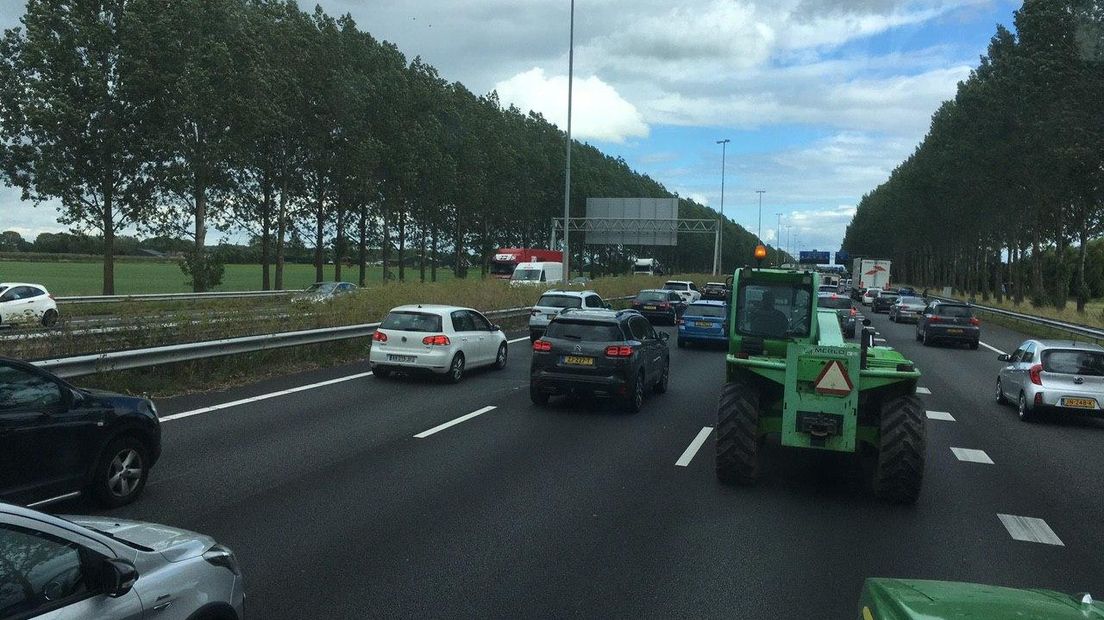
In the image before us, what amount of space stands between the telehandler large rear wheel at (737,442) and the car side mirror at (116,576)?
6.44 m

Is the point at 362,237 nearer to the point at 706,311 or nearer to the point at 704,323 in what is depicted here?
the point at 706,311

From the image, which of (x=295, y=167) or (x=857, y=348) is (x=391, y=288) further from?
(x=295, y=167)

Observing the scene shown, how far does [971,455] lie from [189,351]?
39.8 feet

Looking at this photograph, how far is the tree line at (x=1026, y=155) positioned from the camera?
3186 centimetres

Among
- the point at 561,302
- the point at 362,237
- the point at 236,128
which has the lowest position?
the point at 561,302

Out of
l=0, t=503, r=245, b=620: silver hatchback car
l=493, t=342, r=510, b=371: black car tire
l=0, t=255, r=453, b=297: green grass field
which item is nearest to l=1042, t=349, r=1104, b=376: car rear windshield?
l=493, t=342, r=510, b=371: black car tire

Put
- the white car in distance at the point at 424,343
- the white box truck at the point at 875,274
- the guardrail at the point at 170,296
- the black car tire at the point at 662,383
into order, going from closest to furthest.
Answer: the black car tire at the point at 662,383, the white car in distance at the point at 424,343, the guardrail at the point at 170,296, the white box truck at the point at 875,274

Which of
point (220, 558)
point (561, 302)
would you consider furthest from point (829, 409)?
point (561, 302)

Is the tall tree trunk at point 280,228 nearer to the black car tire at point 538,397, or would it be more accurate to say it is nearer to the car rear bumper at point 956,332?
the car rear bumper at point 956,332

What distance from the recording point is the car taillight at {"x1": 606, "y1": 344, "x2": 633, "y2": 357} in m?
13.6

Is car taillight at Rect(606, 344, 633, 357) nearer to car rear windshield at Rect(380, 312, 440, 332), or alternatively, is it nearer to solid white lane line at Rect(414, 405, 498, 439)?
solid white lane line at Rect(414, 405, 498, 439)

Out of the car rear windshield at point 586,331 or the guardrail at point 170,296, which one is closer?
the car rear windshield at point 586,331

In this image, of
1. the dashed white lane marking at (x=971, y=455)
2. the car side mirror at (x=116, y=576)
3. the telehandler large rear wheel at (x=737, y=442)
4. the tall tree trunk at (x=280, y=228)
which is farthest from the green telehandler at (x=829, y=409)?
the tall tree trunk at (x=280, y=228)

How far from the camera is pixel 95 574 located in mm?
3201
